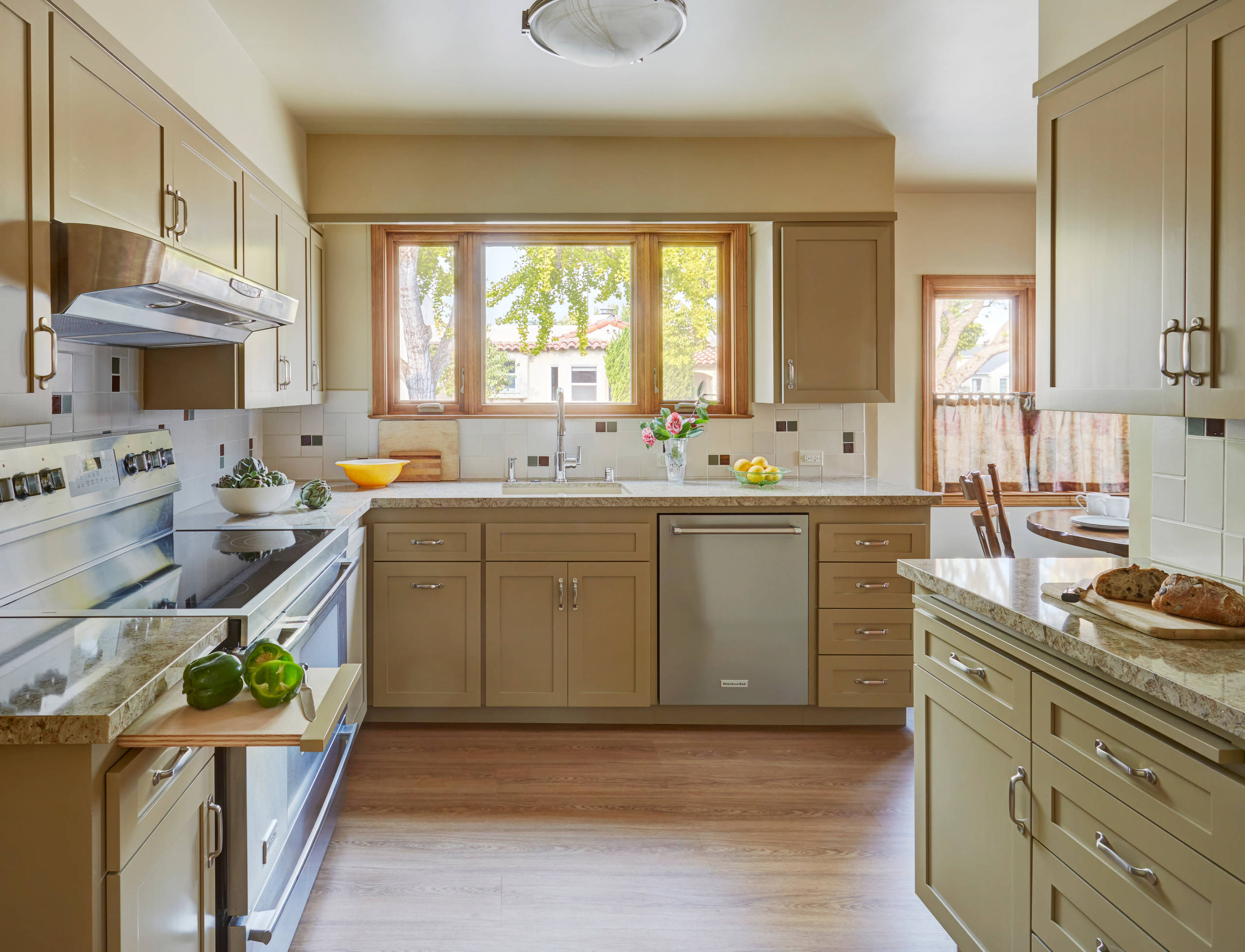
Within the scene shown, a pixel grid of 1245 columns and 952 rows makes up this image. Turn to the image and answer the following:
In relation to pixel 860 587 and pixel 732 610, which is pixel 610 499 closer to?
pixel 732 610

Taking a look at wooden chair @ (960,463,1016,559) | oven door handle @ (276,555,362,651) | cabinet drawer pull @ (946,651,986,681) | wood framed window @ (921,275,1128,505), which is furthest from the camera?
wood framed window @ (921,275,1128,505)

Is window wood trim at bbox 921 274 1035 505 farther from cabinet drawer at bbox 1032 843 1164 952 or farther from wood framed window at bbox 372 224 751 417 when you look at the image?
cabinet drawer at bbox 1032 843 1164 952

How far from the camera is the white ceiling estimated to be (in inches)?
107

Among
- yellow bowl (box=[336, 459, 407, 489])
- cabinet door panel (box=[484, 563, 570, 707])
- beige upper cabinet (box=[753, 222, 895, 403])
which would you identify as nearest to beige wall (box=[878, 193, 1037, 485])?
beige upper cabinet (box=[753, 222, 895, 403])

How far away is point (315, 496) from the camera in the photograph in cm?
309

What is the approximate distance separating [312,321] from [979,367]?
3.68 metres

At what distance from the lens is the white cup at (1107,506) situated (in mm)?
3695

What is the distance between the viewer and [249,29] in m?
2.80

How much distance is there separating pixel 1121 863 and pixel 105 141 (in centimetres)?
240

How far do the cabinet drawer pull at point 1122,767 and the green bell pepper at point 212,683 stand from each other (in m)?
1.40

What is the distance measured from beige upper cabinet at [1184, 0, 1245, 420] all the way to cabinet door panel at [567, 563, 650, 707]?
220cm

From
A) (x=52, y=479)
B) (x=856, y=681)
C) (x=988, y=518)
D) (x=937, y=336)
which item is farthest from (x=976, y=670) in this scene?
(x=937, y=336)

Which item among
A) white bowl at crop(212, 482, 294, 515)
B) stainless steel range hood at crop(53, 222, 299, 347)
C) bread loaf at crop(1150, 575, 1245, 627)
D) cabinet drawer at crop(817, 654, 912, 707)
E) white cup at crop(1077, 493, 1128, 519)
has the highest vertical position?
stainless steel range hood at crop(53, 222, 299, 347)

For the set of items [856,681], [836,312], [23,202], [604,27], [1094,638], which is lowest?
[856,681]
